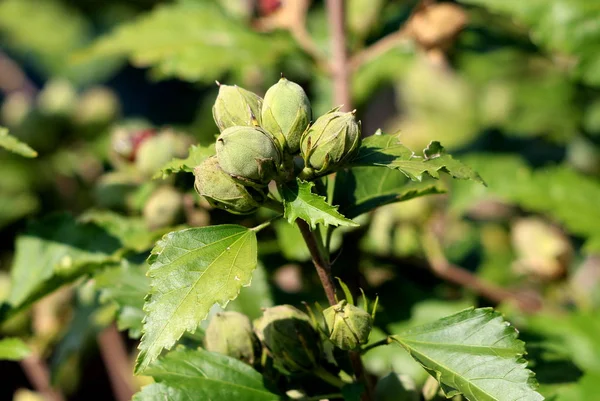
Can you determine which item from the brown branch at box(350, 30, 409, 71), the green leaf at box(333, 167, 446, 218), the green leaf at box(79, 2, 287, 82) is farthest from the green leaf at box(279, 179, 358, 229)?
the brown branch at box(350, 30, 409, 71)

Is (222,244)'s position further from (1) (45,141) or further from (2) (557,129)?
(2) (557,129)

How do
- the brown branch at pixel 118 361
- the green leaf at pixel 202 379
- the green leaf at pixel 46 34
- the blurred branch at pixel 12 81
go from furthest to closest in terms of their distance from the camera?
the green leaf at pixel 46 34
the blurred branch at pixel 12 81
the brown branch at pixel 118 361
the green leaf at pixel 202 379

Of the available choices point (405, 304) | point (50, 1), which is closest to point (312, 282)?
point (405, 304)

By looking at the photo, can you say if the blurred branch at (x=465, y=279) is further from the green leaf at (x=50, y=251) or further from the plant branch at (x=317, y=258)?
the plant branch at (x=317, y=258)

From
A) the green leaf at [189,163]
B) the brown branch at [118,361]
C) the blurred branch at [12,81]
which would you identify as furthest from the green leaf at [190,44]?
the blurred branch at [12,81]

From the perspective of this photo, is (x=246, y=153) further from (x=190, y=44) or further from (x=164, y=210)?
(x=190, y=44)

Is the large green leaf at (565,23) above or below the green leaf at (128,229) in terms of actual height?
above
